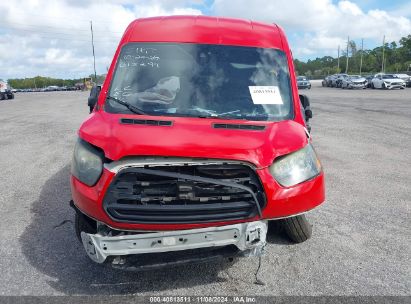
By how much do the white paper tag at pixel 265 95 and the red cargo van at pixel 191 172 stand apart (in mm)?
11

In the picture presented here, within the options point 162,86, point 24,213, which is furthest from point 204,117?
point 24,213

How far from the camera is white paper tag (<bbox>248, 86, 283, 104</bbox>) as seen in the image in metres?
3.97

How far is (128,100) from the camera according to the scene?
12.9 feet

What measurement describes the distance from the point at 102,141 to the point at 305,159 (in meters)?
1.69

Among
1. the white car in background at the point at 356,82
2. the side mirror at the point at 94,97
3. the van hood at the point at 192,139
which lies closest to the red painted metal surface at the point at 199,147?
the van hood at the point at 192,139

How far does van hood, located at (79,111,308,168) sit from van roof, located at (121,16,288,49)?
1210mm

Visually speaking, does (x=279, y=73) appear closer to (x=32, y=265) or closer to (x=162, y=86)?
(x=162, y=86)

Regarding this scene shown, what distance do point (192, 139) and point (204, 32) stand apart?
69.2 inches

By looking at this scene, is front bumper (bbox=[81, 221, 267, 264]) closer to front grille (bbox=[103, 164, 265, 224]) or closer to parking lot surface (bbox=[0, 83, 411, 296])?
front grille (bbox=[103, 164, 265, 224])

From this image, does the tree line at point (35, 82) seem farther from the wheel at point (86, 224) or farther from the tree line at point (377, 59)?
the wheel at point (86, 224)

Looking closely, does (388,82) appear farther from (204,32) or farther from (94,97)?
(94,97)

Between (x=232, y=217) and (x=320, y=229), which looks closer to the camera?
(x=232, y=217)

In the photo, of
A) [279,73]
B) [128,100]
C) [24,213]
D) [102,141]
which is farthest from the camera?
[24,213]

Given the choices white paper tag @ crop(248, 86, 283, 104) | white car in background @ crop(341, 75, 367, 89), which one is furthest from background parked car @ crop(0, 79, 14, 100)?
white paper tag @ crop(248, 86, 283, 104)
